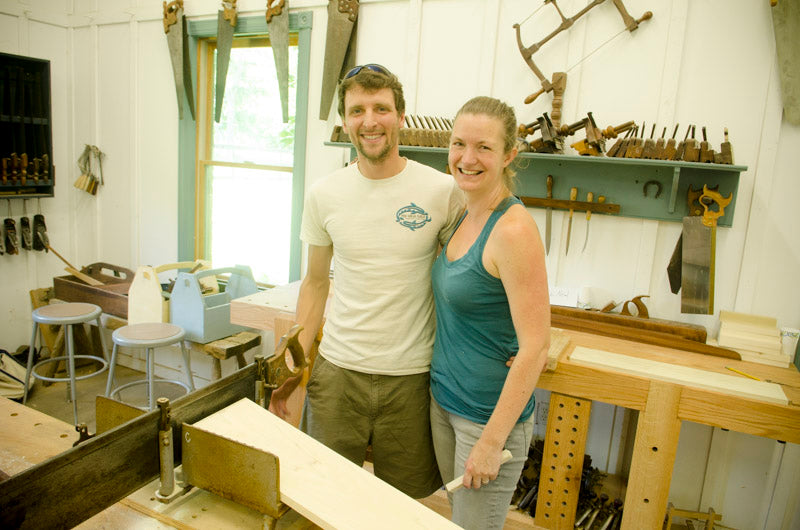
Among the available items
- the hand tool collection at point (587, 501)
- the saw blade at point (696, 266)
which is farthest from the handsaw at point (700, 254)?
the hand tool collection at point (587, 501)

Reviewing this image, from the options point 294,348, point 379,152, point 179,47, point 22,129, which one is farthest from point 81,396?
point 379,152

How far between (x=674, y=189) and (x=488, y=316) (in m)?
1.54

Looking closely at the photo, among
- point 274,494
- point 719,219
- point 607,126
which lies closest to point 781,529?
point 719,219

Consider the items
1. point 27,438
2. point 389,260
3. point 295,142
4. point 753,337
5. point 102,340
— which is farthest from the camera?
point 102,340

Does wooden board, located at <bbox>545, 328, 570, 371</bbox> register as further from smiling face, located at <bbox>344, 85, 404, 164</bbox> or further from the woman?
smiling face, located at <bbox>344, 85, 404, 164</bbox>

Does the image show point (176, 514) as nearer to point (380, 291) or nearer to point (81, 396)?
point (380, 291)

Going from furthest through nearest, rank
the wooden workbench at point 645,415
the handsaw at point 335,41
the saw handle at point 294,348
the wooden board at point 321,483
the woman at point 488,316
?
the handsaw at point 335,41 → the wooden workbench at point 645,415 → the saw handle at point 294,348 → the woman at point 488,316 → the wooden board at point 321,483

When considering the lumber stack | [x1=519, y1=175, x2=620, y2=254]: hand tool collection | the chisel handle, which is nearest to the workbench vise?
[x1=519, y1=175, x2=620, y2=254]: hand tool collection

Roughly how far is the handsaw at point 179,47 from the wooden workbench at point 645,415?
315cm

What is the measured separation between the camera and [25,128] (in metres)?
3.92

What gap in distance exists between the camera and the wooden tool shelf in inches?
91.8

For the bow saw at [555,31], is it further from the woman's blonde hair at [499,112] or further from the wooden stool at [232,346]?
the wooden stool at [232,346]

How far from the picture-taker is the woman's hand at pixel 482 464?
48.8 inches

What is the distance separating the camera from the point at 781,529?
2.39 metres
